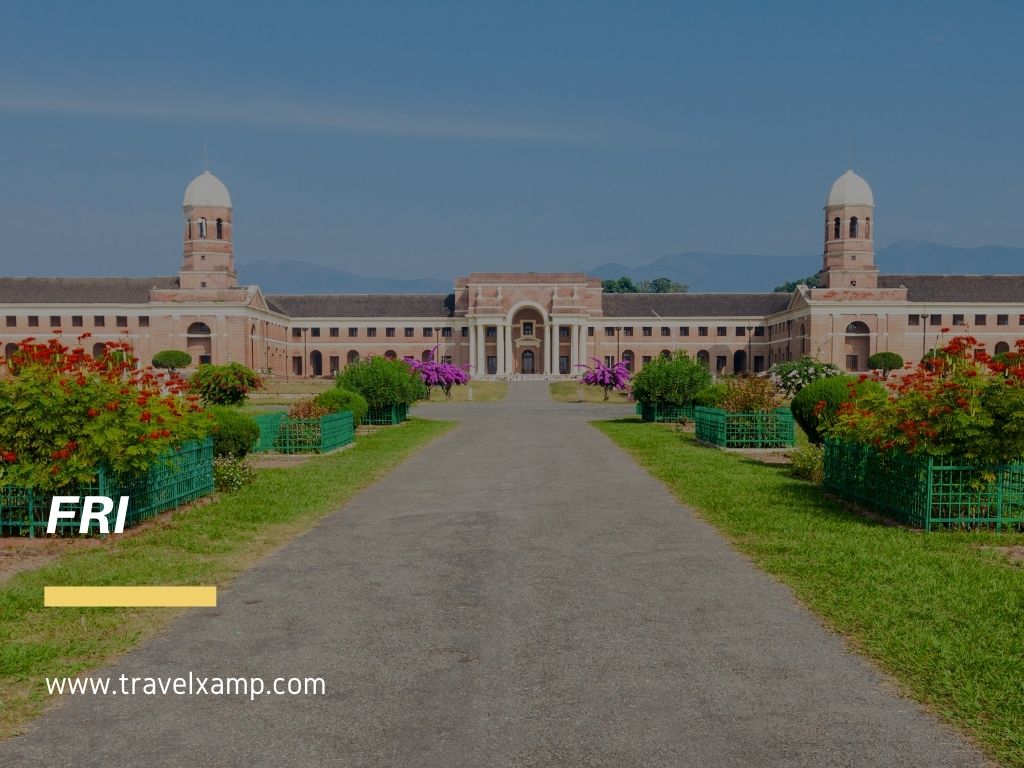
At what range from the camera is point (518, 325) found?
310 feet

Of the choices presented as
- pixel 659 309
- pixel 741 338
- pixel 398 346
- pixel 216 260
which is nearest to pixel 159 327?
pixel 216 260

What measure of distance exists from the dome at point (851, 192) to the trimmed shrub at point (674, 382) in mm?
53482

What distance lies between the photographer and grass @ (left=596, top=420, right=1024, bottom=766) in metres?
5.59

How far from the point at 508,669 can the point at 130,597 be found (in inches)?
147

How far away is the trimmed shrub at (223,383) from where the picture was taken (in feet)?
89.2

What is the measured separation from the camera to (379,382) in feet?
104

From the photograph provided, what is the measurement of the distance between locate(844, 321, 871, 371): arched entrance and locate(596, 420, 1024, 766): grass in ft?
234

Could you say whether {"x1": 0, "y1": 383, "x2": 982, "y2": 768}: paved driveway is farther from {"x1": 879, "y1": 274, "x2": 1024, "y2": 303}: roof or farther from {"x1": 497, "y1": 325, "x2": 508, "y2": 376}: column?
{"x1": 879, "y1": 274, "x2": 1024, "y2": 303}: roof

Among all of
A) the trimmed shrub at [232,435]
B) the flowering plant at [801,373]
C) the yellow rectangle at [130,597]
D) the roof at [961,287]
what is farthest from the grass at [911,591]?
the roof at [961,287]

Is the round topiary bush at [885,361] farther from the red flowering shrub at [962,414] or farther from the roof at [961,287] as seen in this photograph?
the red flowering shrub at [962,414]

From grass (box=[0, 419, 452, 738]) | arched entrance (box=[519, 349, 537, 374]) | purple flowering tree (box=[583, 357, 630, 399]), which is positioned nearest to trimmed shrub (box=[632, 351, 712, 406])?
grass (box=[0, 419, 452, 738])

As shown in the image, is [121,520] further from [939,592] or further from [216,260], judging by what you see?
[216,260]

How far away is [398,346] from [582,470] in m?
79.6

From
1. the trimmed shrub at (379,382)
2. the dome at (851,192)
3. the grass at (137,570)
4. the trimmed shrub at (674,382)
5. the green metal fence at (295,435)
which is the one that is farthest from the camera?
the dome at (851,192)
